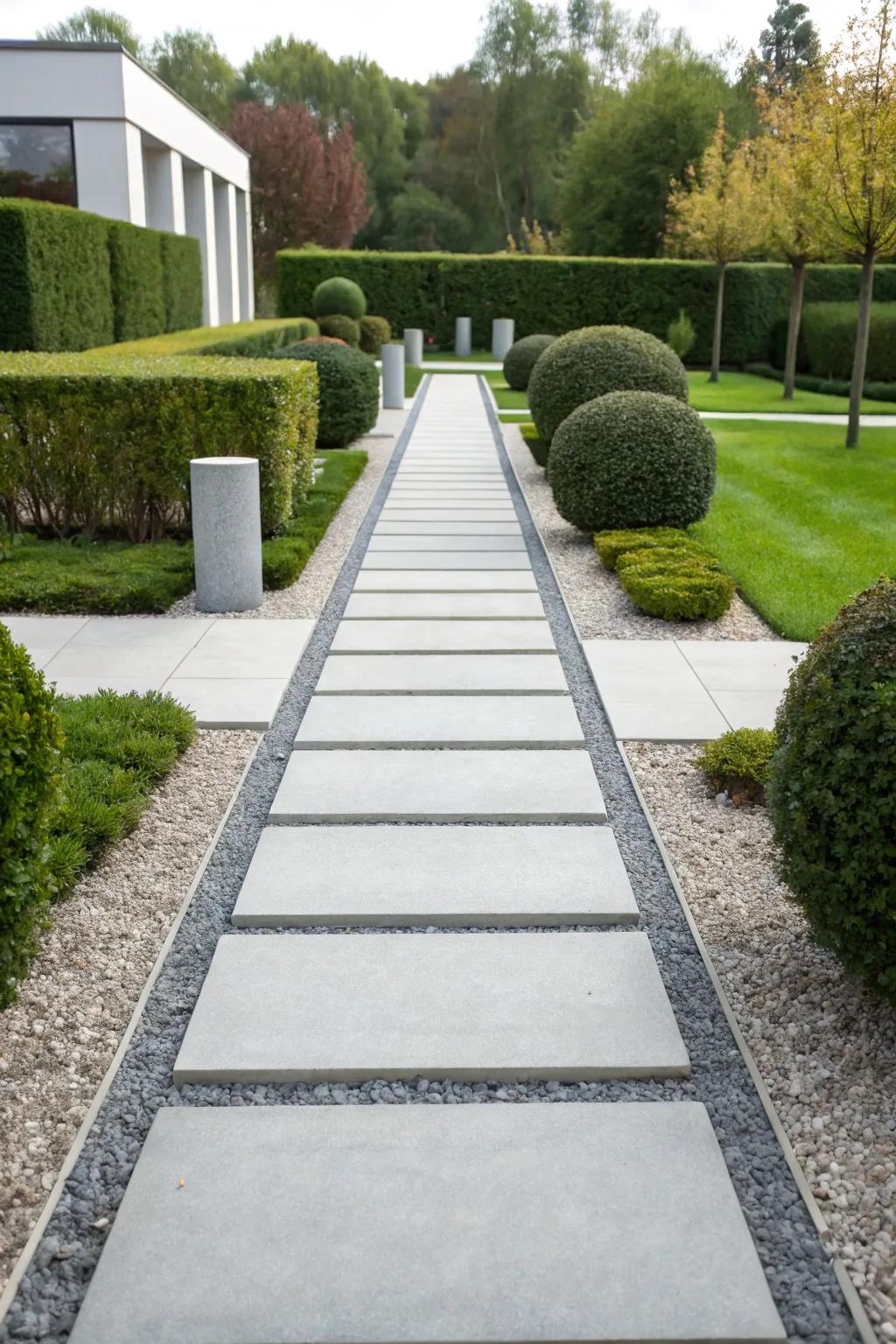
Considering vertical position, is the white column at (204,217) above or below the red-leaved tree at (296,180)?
below

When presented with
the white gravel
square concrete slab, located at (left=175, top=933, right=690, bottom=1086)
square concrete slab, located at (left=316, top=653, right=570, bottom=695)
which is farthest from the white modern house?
square concrete slab, located at (left=175, top=933, right=690, bottom=1086)

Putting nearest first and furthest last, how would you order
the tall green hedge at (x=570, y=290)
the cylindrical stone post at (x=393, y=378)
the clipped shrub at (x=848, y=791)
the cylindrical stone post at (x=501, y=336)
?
the clipped shrub at (x=848, y=791), the cylindrical stone post at (x=393, y=378), the tall green hedge at (x=570, y=290), the cylindrical stone post at (x=501, y=336)

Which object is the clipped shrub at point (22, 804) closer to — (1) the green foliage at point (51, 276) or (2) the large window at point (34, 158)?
(1) the green foliage at point (51, 276)

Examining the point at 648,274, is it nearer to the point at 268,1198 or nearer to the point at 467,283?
the point at 467,283

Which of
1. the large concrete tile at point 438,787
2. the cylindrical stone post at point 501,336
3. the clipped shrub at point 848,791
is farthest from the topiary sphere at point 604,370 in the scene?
the cylindrical stone post at point 501,336

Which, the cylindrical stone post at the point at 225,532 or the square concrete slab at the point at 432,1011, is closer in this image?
the square concrete slab at the point at 432,1011

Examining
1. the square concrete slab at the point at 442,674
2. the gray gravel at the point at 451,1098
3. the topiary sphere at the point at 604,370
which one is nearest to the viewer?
the gray gravel at the point at 451,1098

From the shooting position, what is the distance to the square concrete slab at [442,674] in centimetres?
616

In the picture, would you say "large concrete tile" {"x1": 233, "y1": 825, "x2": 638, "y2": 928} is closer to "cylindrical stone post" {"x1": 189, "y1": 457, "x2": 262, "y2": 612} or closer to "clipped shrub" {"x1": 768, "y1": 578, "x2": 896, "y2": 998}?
"clipped shrub" {"x1": 768, "y1": 578, "x2": 896, "y2": 998}

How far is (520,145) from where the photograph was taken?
54.2m

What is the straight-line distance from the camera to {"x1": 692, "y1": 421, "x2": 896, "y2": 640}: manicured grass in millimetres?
8289

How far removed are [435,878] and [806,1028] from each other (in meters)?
1.37

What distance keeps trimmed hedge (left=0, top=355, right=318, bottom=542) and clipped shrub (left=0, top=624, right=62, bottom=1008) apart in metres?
6.18

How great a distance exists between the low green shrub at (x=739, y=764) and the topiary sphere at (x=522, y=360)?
17.6 meters
